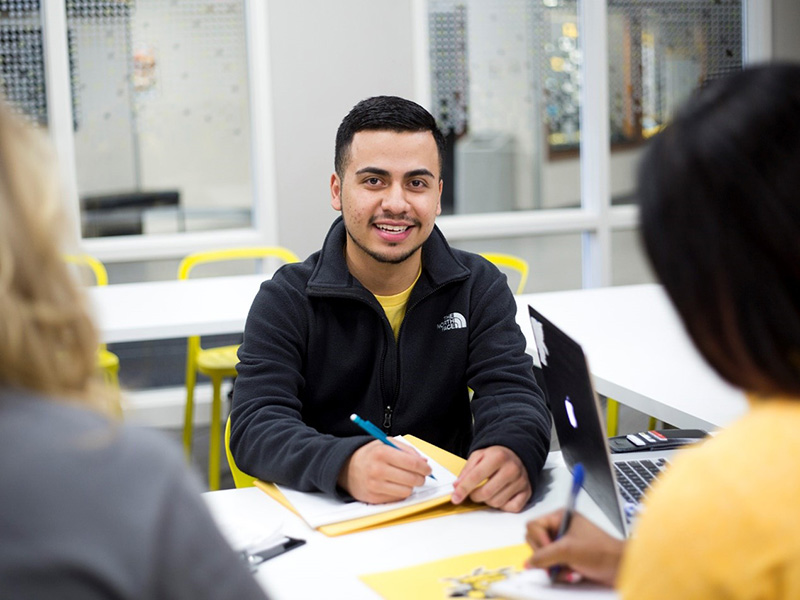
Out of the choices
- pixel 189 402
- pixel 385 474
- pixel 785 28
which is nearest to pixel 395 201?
pixel 385 474

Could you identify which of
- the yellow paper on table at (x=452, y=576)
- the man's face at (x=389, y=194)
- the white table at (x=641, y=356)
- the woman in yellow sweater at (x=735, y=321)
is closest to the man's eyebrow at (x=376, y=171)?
the man's face at (x=389, y=194)

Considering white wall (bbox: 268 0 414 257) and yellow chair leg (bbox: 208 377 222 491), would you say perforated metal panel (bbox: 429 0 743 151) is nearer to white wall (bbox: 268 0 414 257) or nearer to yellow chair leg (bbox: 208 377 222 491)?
white wall (bbox: 268 0 414 257)

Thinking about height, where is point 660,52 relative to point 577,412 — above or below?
above

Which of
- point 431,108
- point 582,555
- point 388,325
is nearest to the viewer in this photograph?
point 582,555

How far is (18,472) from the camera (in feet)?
1.88

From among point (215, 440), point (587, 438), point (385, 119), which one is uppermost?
point (385, 119)

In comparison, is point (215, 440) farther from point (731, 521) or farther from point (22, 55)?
point (731, 521)

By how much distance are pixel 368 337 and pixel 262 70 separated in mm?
2984

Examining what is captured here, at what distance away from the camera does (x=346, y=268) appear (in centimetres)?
180

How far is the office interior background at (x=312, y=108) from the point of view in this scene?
4410 millimetres

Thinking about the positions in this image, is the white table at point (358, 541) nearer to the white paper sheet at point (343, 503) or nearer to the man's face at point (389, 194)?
the white paper sheet at point (343, 503)

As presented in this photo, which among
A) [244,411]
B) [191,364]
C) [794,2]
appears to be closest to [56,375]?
[244,411]

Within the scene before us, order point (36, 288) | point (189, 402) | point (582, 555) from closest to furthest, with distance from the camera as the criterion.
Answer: point (36, 288), point (582, 555), point (189, 402)

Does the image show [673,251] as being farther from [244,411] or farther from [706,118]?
[244,411]
